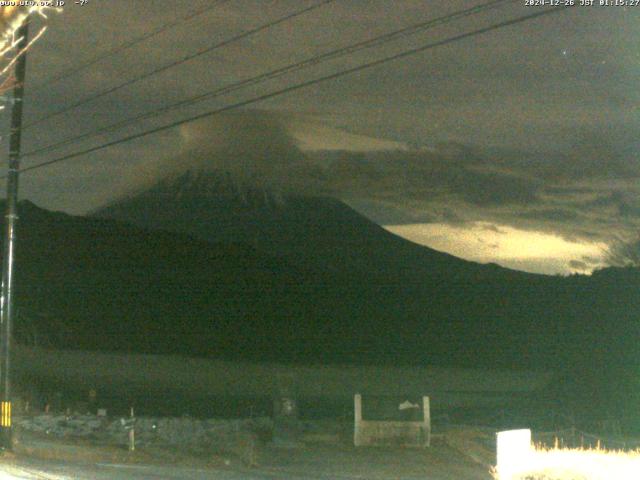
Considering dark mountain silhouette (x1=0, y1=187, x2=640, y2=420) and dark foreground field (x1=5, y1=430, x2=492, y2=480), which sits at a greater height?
dark mountain silhouette (x1=0, y1=187, x2=640, y2=420)

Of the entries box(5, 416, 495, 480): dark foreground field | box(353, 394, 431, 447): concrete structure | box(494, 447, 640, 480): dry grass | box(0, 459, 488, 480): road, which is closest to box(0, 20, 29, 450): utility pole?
box(5, 416, 495, 480): dark foreground field

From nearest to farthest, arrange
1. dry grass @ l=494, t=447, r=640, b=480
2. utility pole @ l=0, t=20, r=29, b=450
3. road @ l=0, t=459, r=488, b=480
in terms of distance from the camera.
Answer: dry grass @ l=494, t=447, r=640, b=480 → road @ l=0, t=459, r=488, b=480 → utility pole @ l=0, t=20, r=29, b=450

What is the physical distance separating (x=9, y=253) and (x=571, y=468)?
13569 millimetres

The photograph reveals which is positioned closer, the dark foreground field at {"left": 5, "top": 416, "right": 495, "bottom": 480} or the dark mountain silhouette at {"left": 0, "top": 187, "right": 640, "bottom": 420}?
the dark foreground field at {"left": 5, "top": 416, "right": 495, "bottom": 480}

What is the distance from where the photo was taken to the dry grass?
13.0m

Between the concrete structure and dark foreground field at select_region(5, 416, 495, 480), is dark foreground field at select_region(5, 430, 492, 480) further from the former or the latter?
the concrete structure

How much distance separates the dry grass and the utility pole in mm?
11201

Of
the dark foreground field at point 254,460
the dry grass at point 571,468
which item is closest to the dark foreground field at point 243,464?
the dark foreground field at point 254,460

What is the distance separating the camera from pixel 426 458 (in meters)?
22.8

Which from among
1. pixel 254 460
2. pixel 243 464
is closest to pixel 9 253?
pixel 243 464

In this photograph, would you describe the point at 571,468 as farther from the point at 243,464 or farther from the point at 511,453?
the point at 243,464

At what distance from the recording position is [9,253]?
20.7m

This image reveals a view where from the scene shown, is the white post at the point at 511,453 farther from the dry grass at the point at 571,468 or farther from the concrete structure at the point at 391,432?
the concrete structure at the point at 391,432

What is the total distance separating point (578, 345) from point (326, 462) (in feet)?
227
